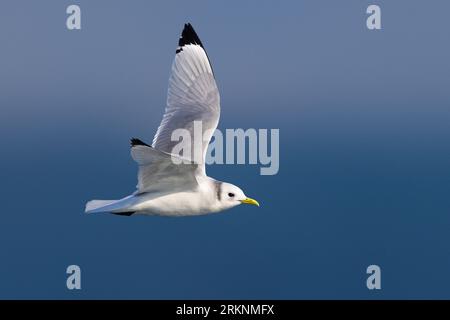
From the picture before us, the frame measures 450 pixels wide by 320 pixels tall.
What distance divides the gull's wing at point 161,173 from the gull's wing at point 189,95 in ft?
1.55

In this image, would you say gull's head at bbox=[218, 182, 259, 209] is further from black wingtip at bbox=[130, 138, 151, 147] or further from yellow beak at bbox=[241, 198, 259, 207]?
black wingtip at bbox=[130, 138, 151, 147]

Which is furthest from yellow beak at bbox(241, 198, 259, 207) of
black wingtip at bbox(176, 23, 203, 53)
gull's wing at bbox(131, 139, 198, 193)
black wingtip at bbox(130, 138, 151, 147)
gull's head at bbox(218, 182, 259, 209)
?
black wingtip at bbox(176, 23, 203, 53)

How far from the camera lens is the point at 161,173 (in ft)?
18.1

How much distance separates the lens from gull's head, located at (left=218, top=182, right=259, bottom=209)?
18.7ft

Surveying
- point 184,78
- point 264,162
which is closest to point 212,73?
point 184,78

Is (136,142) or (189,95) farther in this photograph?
(189,95)

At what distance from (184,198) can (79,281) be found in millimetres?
1362

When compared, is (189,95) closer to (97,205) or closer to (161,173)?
(161,173)

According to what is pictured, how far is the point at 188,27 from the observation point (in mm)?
6527

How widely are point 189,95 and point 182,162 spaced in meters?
0.95

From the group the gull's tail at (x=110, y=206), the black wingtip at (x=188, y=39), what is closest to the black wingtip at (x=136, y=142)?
the gull's tail at (x=110, y=206)

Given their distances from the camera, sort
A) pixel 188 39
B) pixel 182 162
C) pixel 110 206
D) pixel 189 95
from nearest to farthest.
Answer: pixel 182 162
pixel 110 206
pixel 189 95
pixel 188 39

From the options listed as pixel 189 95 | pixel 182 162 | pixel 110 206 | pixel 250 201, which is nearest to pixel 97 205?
pixel 110 206

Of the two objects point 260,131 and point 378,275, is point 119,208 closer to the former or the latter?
point 260,131
